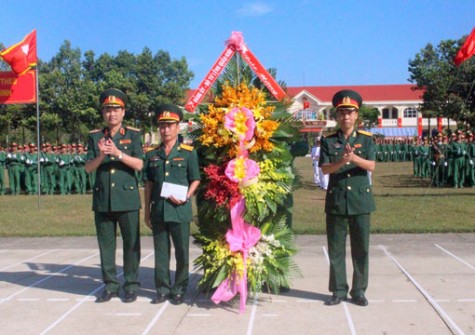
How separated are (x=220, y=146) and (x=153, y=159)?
69 cm

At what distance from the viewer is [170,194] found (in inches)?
224

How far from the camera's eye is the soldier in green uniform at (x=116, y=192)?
5871 millimetres

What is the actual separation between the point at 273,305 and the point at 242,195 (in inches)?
44.3

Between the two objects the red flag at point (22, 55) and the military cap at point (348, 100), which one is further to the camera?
the red flag at point (22, 55)

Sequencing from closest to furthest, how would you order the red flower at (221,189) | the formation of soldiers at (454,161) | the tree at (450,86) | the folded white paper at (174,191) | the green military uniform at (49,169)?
the red flower at (221,189), the folded white paper at (174,191), the green military uniform at (49,169), the formation of soldiers at (454,161), the tree at (450,86)

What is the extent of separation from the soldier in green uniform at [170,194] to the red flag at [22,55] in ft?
33.6

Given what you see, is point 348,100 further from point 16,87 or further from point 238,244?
point 16,87

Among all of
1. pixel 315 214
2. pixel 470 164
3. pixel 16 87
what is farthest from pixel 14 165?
pixel 470 164

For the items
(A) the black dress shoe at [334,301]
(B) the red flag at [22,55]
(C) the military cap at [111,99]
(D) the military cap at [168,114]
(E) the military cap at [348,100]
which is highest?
(B) the red flag at [22,55]

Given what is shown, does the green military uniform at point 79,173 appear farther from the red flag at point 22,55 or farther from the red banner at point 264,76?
the red banner at point 264,76

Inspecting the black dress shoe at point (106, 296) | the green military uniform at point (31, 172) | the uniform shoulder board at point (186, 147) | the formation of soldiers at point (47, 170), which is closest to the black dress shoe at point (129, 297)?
the black dress shoe at point (106, 296)

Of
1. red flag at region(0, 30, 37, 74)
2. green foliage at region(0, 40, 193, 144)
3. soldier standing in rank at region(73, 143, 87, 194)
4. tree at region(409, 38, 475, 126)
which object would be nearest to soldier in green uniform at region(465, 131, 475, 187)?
tree at region(409, 38, 475, 126)

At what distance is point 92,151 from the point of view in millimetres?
5973

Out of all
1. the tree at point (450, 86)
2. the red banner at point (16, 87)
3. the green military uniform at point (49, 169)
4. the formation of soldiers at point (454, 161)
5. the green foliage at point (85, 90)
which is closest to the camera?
the red banner at point (16, 87)
